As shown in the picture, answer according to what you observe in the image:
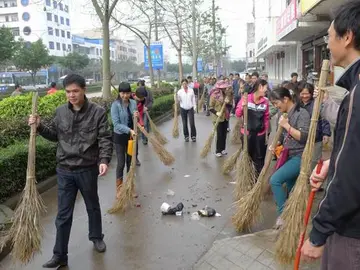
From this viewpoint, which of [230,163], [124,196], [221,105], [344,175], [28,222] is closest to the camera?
[344,175]

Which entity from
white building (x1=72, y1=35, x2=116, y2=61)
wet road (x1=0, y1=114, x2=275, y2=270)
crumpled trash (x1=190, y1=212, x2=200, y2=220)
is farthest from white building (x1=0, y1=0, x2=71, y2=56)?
crumpled trash (x1=190, y1=212, x2=200, y2=220)

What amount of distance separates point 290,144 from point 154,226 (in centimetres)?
168

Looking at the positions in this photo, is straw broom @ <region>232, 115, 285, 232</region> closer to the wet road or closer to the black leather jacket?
the wet road

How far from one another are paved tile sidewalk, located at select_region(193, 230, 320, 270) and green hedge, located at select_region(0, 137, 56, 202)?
8.69ft

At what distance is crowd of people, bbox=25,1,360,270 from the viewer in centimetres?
136

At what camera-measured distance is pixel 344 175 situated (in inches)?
52.0

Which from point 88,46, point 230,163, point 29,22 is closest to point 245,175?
point 230,163

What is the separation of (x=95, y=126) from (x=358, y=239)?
236 centimetres

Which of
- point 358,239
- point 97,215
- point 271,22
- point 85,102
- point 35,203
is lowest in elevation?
point 97,215

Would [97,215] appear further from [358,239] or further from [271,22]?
[271,22]

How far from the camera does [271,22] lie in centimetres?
1908

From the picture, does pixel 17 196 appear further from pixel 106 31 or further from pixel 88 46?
pixel 88 46

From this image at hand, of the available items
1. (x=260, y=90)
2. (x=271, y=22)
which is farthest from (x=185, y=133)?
(x=271, y=22)

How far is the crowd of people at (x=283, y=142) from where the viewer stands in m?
1.36
